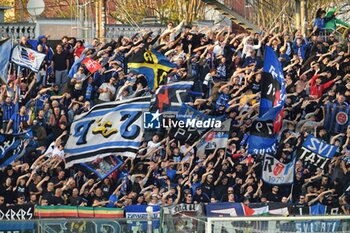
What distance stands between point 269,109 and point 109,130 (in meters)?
4.04

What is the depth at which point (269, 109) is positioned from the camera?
34594 millimetres

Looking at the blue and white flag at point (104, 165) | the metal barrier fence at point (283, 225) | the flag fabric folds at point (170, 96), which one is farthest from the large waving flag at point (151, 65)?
the metal barrier fence at point (283, 225)

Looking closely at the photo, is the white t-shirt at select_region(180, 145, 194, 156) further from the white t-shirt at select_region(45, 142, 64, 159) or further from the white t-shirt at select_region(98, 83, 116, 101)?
the white t-shirt at select_region(45, 142, 64, 159)

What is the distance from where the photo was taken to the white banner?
3472cm

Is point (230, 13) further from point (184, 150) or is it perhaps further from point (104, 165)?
point (104, 165)

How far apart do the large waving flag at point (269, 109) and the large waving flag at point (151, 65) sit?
8.10 feet

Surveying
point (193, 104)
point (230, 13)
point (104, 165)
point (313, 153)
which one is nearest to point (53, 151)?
point (104, 165)

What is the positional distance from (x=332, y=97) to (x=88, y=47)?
21.5 feet

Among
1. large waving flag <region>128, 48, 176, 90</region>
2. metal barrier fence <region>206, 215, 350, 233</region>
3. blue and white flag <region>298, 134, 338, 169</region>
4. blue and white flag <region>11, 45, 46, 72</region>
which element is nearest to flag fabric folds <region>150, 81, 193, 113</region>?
large waving flag <region>128, 48, 176, 90</region>

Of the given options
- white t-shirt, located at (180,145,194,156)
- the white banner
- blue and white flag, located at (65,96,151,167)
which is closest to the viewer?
blue and white flag, located at (65,96,151,167)

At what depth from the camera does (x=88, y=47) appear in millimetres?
34469

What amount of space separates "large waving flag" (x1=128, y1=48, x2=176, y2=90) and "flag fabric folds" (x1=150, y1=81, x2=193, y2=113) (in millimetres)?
473

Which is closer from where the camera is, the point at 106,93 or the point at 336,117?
the point at 106,93

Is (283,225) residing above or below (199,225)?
above
